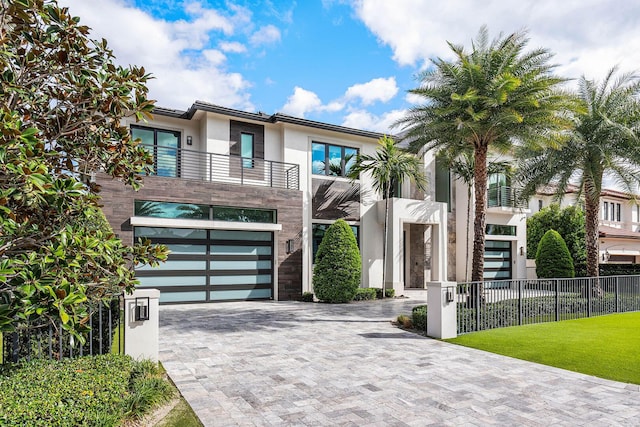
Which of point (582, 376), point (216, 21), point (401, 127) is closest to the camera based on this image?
point (582, 376)

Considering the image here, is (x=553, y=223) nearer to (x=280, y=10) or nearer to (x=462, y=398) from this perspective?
(x=280, y=10)

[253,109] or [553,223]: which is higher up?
[253,109]

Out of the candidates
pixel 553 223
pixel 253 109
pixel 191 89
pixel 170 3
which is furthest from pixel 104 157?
pixel 553 223

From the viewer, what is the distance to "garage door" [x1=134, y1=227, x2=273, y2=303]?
15.2m

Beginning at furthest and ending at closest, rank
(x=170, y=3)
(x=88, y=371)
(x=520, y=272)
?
(x=520, y=272) < (x=170, y=3) < (x=88, y=371)

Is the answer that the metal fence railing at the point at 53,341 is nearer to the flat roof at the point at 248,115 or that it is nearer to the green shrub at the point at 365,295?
the flat roof at the point at 248,115

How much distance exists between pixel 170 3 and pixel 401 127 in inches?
331

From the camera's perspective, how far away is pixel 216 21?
11516 mm

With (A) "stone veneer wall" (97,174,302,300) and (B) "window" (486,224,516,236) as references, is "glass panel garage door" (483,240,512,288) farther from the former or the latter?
(A) "stone veneer wall" (97,174,302,300)

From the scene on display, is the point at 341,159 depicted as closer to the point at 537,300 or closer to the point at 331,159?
the point at 331,159

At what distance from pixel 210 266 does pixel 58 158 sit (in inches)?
439

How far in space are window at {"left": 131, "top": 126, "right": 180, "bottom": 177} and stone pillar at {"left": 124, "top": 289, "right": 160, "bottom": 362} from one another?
32.1 ft

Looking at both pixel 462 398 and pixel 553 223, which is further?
pixel 553 223

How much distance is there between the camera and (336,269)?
53.8 ft
